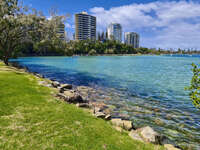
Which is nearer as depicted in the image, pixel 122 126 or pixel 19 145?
pixel 19 145

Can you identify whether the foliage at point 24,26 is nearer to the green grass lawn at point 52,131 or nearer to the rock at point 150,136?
the green grass lawn at point 52,131

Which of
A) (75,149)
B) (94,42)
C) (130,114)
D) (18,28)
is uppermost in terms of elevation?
(94,42)

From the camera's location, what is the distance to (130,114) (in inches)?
438

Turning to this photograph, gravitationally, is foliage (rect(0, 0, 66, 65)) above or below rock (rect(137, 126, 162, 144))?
above

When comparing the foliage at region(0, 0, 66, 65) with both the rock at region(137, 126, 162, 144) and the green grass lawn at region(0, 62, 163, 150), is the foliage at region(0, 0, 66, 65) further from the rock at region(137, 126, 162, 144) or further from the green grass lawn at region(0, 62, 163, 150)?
the rock at region(137, 126, 162, 144)

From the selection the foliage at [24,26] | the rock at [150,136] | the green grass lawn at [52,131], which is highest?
the foliage at [24,26]

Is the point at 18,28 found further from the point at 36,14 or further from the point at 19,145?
the point at 19,145

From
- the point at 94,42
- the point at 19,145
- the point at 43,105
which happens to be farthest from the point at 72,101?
the point at 94,42

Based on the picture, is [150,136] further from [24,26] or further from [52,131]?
[24,26]

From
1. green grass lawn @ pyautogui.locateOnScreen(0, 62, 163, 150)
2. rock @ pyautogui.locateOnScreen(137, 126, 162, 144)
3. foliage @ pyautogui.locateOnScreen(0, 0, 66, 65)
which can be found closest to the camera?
green grass lawn @ pyautogui.locateOnScreen(0, 62, 163, 150)

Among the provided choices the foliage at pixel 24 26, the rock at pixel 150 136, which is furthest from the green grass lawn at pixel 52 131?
the foliage at pixel 24 26

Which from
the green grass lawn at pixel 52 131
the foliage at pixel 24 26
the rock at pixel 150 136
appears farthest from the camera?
the foliage at pixel 24 26

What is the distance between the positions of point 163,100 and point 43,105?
12.0 metres

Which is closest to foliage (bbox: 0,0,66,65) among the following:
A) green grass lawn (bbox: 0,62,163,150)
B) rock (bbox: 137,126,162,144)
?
green grass lawn (bbox: 0,62,163,150)
